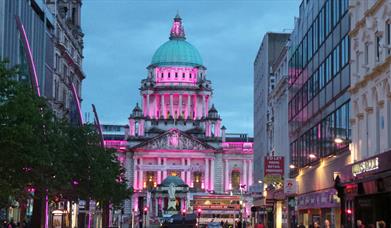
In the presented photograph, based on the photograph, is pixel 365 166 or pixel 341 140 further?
pixel 341 140

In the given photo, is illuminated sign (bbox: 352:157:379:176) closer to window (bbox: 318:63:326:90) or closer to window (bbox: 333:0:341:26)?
window (bbox: 333:0:341:26)

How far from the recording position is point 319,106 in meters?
54.7

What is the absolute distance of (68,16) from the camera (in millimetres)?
118375

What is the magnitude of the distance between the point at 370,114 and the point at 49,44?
211ft

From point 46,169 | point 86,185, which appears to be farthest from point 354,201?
point 86,185

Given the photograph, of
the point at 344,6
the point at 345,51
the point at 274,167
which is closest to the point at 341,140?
the point at 345,51

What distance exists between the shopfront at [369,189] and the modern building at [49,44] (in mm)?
24742

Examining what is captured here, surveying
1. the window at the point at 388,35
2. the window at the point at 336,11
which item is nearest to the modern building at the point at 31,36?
the window at the point at 336,11

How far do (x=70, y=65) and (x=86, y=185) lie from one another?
55120mm

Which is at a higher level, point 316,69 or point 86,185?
point 316,69

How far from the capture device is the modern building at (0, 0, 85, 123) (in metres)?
75.2

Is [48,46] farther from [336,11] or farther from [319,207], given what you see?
[336,11]

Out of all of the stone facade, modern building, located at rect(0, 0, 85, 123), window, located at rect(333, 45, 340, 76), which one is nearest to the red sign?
window, located at rect(333, 45, 340, 76)

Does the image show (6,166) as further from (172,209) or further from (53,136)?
(172,209)
